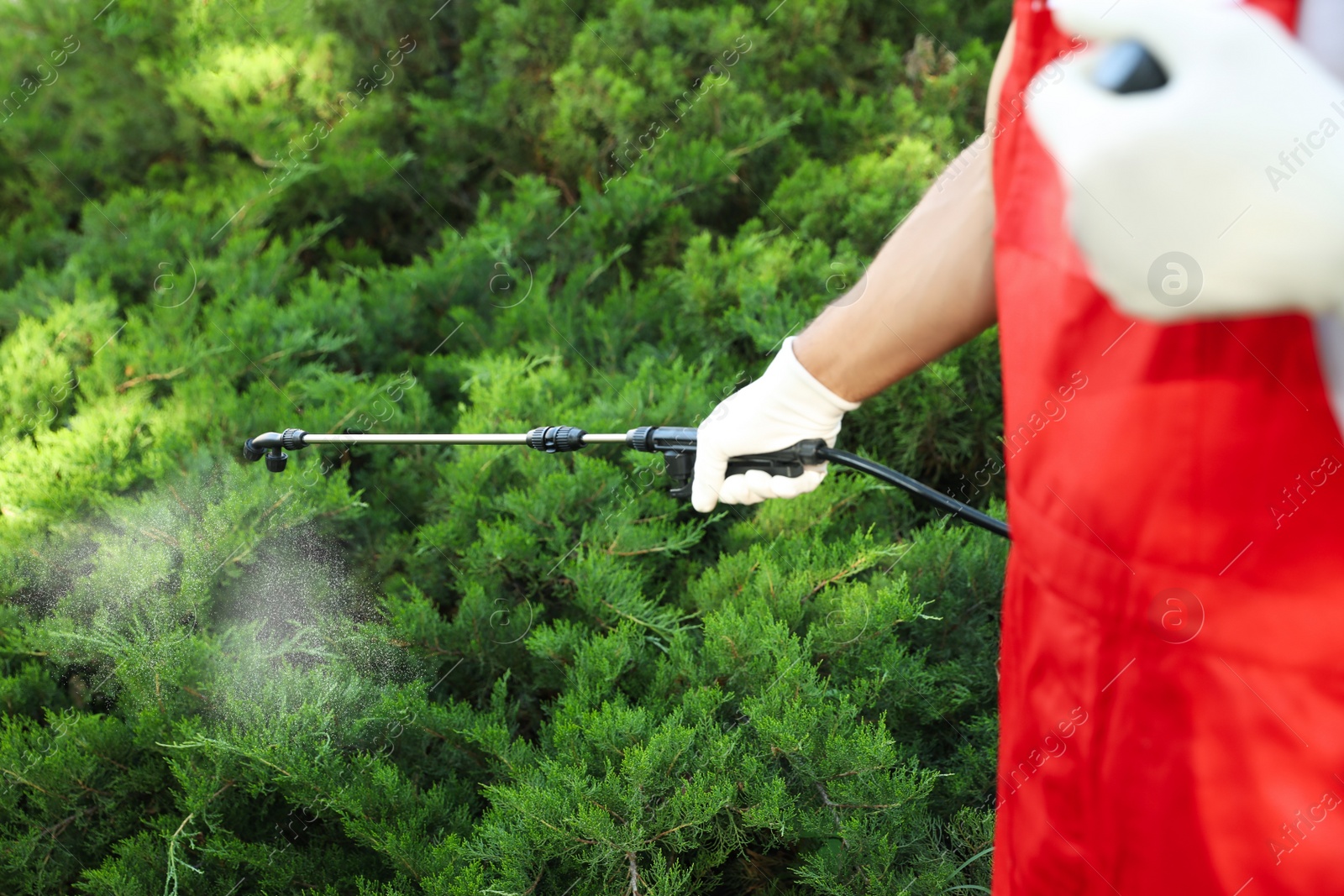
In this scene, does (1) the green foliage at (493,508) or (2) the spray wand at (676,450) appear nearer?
(2) the spray wand at (676,450)

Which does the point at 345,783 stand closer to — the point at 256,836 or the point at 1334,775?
the point at 256,836

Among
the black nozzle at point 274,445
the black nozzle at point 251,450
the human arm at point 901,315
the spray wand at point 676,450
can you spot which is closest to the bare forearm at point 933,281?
the human arm at point 901,315

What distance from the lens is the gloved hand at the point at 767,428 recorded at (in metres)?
1.48

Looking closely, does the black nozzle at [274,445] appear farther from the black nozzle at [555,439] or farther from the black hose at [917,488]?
the black hose at [917,488]

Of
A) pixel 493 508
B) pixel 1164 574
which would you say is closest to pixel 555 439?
pixel 493 508

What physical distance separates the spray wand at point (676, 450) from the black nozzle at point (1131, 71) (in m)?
0.91

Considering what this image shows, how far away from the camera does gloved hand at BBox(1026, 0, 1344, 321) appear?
A: 0.71m

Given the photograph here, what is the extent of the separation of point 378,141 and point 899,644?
414 centimetres

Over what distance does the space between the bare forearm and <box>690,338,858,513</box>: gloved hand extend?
0.65 feet

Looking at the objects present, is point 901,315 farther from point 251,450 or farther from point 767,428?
point 251,450

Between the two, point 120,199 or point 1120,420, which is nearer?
point 1120,420

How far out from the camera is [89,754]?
2209 millimetres

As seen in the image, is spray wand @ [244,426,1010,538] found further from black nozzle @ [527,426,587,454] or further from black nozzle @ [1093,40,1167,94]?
black nozzle @ [1093,40,1167,94]

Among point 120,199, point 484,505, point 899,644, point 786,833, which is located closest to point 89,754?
point 484,505
